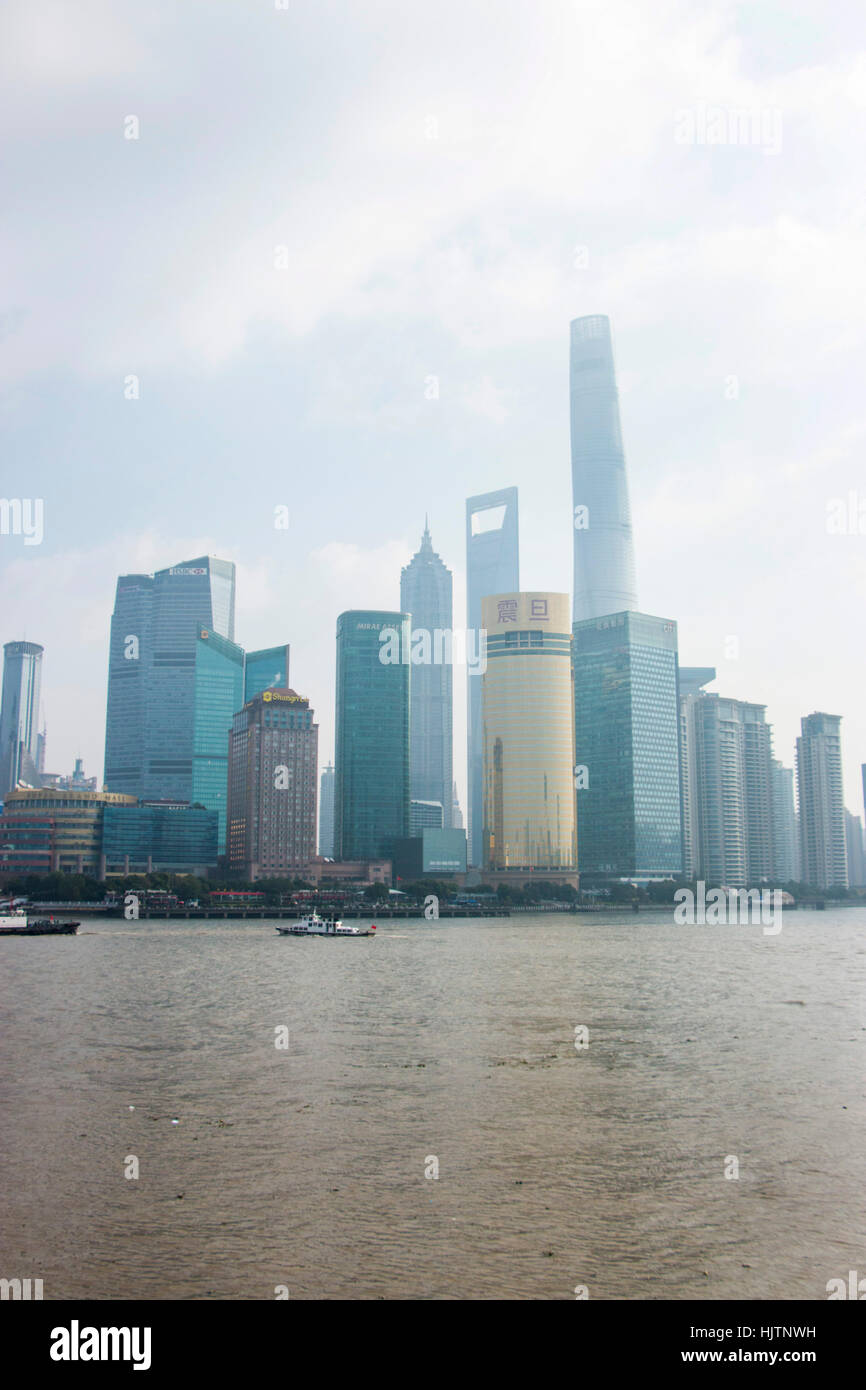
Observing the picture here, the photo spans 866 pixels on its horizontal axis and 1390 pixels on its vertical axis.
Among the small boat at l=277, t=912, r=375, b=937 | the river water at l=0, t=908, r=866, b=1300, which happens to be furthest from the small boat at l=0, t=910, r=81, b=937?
the river water at l=0, t=908, r=866, b=1300

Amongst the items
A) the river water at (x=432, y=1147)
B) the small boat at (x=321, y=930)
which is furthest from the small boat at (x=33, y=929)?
the river water at (x=432, y=1147)

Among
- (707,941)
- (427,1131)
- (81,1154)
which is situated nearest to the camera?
(81,1154)

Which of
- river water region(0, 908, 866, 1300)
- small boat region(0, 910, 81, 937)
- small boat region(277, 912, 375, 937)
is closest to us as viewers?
river water region(0, 908, 866, 1300)

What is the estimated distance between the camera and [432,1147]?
3684cm

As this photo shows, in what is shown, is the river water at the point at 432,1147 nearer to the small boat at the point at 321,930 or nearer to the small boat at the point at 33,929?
the small boat at the point at 321,930

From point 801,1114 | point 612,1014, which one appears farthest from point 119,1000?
point 801,1114

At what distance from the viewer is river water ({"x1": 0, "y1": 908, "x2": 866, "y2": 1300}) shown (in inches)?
1053

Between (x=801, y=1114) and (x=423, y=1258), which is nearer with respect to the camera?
(x=423, y=1258)

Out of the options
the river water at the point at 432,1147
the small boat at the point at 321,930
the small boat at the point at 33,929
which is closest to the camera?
the river water at the point at 432,1147

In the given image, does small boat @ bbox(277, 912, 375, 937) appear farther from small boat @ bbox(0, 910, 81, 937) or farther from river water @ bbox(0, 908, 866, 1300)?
river water @ bbox(0, 908, 866, 1300)

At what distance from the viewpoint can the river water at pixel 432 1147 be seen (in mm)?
26750

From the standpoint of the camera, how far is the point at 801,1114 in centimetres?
4200
